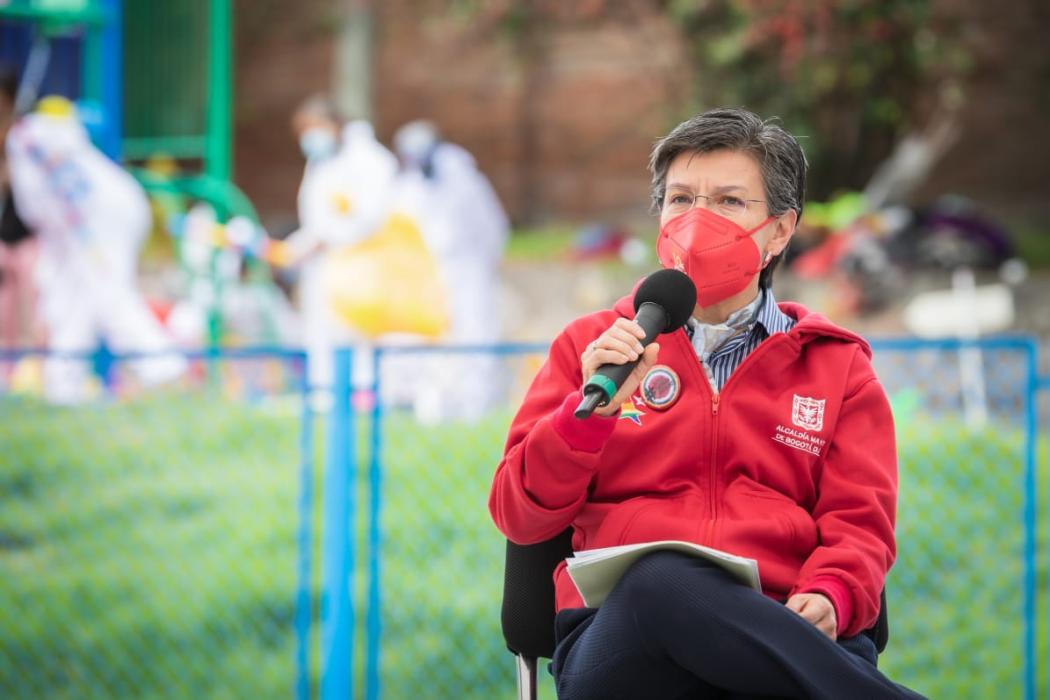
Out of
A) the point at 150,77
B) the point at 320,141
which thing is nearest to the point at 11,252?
the point at 320,141

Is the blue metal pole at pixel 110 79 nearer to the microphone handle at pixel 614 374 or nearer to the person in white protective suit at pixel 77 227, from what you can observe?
the person in white protective suit at pixel 77 227

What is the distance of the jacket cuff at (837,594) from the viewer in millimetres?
2105

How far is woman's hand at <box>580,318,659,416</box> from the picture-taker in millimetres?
1998

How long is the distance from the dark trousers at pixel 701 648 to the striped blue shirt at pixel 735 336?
435mm

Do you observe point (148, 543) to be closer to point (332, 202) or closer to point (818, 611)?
point (332, 202)

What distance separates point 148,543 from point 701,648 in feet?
12.7

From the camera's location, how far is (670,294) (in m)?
2.11

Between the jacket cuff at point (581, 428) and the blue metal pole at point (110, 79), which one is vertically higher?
the blue metal pole at point (110, 79)

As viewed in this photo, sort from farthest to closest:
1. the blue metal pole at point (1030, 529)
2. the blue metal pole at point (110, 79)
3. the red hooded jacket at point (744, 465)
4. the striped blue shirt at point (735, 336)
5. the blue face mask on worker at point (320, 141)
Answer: the blue metal pole at point (110, 79), the blue face mask on worker at point (320, 141), the blue metal pole at point (1030, 529), the striped blue shirt at point (735, 336), the red hooded jacket at point (744, 465)

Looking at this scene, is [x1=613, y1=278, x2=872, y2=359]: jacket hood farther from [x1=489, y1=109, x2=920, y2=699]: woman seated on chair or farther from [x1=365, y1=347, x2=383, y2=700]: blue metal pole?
[x1=365, y1=347, x2=383, y2=700]: blue metal pole

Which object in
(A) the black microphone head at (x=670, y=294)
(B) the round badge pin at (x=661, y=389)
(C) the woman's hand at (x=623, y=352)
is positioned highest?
(A) the black microphone head at (x=670, y=294)

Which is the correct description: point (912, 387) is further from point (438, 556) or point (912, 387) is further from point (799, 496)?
point (799, 496)

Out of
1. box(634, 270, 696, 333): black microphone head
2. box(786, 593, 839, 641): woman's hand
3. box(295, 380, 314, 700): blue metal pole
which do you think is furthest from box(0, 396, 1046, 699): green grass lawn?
box(634, 270, 696, 333): black microphone head

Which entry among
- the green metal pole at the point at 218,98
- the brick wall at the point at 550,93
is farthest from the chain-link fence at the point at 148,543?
the brick wall at the point at 550,93
